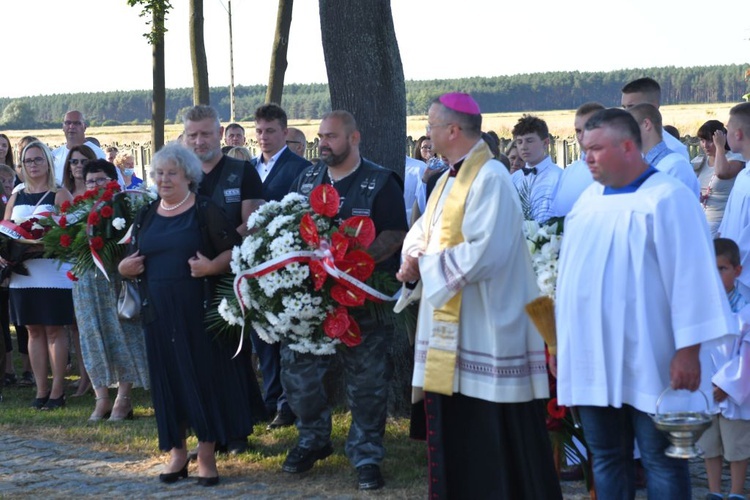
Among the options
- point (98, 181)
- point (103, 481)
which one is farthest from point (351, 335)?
point (98, 181)

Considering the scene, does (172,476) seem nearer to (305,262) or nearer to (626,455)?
(305,262)

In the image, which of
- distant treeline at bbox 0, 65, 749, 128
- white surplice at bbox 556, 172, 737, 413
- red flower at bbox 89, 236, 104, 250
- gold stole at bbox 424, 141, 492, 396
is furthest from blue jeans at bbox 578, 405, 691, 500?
distant treeline at bbox 0, 65, 749, 128

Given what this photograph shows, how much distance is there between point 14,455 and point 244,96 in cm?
9601

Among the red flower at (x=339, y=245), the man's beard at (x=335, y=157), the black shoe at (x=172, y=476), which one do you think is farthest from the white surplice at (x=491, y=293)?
the black shoe at (x=172, y=476)

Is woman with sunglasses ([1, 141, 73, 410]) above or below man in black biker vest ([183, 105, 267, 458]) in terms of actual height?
below

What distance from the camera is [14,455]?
8.38 m

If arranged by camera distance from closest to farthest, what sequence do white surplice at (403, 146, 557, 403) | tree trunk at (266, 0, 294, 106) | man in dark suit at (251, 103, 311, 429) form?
white surplice at (403, 146, 557, 403), man in dark suit at (251, 103, 311, 429), tree trunk at (266, 0, 294, 106)

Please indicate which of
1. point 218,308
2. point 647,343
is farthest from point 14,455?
point 647,343

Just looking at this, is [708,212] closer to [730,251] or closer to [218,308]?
[730,251]

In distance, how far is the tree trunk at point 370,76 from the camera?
861 cm

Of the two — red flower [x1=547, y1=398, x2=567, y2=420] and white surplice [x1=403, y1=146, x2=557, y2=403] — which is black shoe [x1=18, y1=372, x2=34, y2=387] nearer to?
white surplice [x1=403, y1=146, x2=557, y2=403]

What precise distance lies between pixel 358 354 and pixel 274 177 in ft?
7.40

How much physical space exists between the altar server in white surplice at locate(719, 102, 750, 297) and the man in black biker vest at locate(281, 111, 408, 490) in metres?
2.14

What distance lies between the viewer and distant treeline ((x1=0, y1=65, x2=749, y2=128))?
8688 cm
